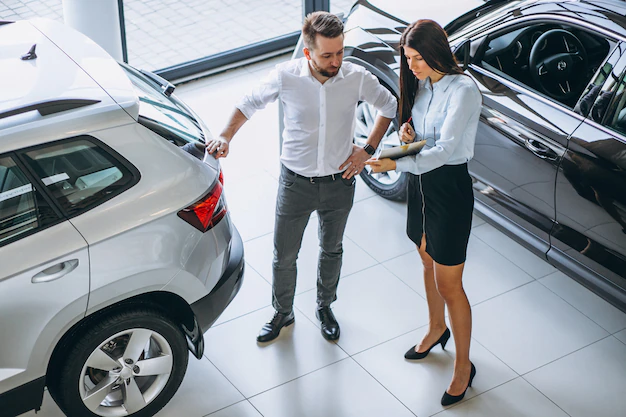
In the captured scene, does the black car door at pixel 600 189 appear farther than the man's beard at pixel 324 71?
Yes

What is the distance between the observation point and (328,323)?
4.33m

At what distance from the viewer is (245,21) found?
754cm

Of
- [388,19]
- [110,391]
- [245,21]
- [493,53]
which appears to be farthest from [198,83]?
[110,391]

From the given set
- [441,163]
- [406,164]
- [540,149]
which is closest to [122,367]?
[406,164]

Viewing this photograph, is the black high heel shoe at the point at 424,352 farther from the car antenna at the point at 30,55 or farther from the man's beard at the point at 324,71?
the car antenna at the point at 30,55

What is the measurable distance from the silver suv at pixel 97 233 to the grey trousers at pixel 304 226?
0.33m

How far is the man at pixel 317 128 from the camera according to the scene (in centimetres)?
350

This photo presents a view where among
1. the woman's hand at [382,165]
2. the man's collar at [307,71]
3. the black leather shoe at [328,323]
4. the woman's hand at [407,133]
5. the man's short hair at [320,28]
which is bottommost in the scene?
the black leather shoe at [328,323]

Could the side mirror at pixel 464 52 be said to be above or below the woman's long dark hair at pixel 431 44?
below

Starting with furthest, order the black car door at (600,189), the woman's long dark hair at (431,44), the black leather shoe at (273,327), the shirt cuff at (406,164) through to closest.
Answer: the black leather shoe at (273,327) → the black car door at (600,189) → the shirt cuff at (406,164) → the woman's long dark hair at (431,44)

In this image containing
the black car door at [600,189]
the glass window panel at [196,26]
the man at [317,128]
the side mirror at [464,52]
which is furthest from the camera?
the glass window panel at [196,26]

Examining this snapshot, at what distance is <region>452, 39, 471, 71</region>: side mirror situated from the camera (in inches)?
184

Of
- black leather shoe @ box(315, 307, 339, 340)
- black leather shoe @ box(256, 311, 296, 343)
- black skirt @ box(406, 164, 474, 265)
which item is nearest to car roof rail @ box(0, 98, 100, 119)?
black skirt @ box(406, 164, 474, 265)

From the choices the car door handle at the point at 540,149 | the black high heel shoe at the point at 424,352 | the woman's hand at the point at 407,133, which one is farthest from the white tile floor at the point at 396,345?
the woman's hand at the point at 407,133
